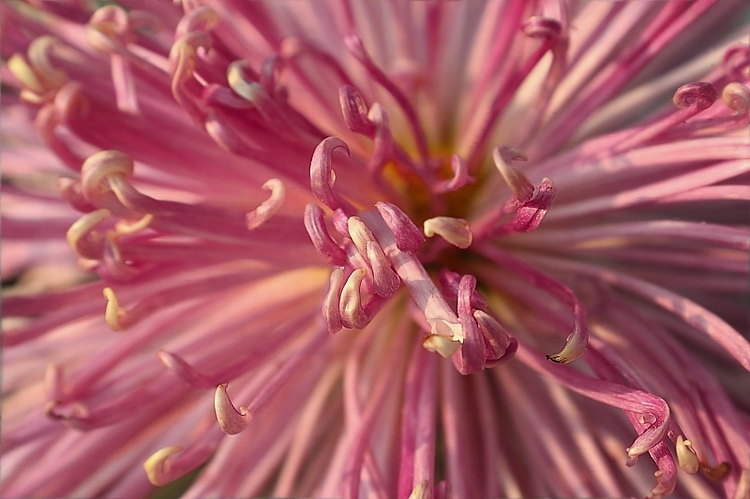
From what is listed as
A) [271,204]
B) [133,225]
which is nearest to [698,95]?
[271,204]

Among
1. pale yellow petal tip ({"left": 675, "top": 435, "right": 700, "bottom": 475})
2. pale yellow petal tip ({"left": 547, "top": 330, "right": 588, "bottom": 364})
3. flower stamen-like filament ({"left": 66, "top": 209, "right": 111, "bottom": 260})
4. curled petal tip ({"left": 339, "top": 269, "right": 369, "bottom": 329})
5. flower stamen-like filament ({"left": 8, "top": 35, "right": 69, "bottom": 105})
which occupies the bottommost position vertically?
pale yellow petal tip ({"left": 675, "top": 435, "right": 700, "bottom": 475})

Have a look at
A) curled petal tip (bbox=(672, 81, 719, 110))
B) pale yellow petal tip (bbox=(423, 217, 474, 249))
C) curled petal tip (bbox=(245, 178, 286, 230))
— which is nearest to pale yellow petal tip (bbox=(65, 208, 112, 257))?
curled petal tip (bbox=(245, 178, 286, 230))

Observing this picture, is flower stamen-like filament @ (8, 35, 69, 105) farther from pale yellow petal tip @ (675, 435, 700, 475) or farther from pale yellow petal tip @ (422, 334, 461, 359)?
pale yellow petal tip @ (675, 435, 700, 475)

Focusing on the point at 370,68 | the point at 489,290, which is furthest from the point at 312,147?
the point at 489,290

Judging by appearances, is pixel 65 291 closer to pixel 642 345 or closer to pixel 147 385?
pixel 147 385

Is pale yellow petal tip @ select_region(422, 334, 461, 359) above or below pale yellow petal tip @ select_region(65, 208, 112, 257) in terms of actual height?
below

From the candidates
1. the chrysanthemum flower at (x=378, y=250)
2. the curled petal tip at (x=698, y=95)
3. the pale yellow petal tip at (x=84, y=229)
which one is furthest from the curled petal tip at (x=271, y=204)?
the curled petal tip at (x=698, y=95)

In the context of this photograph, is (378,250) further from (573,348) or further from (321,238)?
(573,348)
